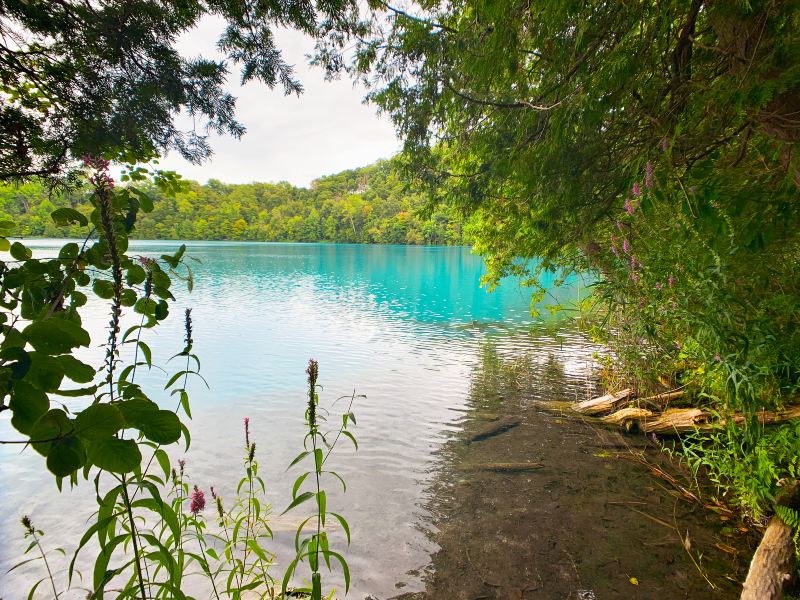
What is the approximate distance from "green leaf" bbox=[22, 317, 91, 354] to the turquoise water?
17cm

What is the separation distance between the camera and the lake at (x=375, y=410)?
4.36 m

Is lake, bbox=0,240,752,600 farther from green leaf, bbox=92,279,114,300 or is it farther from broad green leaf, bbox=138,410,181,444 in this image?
green leaf, bbox=92,279,114,300

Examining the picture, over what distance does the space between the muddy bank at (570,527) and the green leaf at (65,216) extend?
3.75m

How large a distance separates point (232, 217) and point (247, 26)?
11327 cm

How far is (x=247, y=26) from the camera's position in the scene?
360 centimetres

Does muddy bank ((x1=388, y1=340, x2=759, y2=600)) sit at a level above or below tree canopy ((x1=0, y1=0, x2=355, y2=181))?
below

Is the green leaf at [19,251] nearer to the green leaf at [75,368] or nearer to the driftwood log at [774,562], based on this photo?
the green leaf at [75,368]

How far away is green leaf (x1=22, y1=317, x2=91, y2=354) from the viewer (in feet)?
2.50

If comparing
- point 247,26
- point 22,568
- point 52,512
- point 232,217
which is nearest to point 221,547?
point 22,568

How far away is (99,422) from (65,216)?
2.50ft

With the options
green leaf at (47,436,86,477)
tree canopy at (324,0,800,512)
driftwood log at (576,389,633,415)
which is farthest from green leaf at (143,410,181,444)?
driftwood log at (576,389,633,415)

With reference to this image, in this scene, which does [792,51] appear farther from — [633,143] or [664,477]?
[664,477]

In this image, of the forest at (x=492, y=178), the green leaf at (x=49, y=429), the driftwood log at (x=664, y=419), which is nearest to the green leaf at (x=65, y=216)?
the forest at (x=492, y=178)

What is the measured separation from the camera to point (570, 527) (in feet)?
14.1
